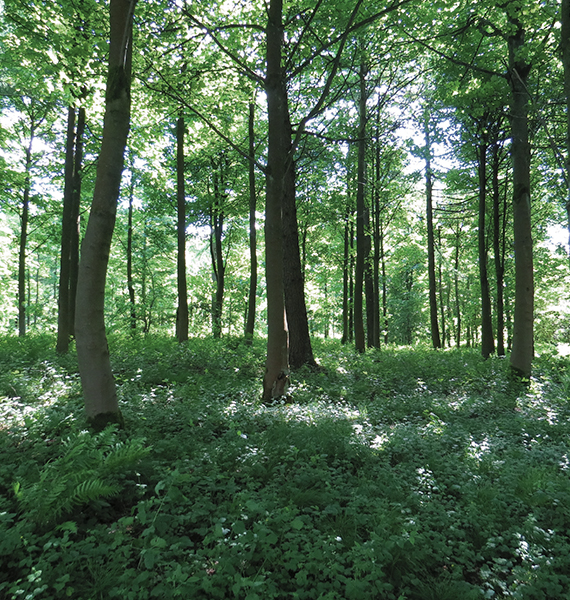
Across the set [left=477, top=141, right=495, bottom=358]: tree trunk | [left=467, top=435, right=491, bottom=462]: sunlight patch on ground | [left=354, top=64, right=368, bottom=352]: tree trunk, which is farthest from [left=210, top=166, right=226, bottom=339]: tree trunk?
[left=467, top=435, right=491, bottom=462]: sunlight patch on ground

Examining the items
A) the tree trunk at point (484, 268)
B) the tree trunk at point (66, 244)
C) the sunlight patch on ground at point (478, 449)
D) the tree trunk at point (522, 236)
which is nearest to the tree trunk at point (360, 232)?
the tree trunk at point (484, 268)

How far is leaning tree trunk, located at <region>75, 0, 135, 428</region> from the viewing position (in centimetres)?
465

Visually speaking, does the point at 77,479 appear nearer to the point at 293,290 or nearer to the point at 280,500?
the point at 280,500

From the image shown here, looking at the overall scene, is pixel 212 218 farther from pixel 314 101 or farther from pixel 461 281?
pixel 461 281

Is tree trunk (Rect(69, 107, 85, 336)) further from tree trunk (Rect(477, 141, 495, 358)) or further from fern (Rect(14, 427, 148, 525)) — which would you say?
tree trunk (Rect(477, 141, 495, 358))

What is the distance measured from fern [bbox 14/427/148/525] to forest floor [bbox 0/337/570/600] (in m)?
0.02

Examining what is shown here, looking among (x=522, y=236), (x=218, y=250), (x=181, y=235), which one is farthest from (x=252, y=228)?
(x=522, y=236)

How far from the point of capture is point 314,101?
11.1 metres

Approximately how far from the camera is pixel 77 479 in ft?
10.6

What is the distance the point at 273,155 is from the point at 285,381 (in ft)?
14.4

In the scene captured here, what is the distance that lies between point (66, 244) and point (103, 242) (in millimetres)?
5948

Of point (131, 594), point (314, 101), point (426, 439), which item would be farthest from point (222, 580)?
point (314, 101)

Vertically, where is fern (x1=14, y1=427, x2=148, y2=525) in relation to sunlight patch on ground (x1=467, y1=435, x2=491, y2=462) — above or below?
above

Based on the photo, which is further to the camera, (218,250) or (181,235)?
(218,250)
